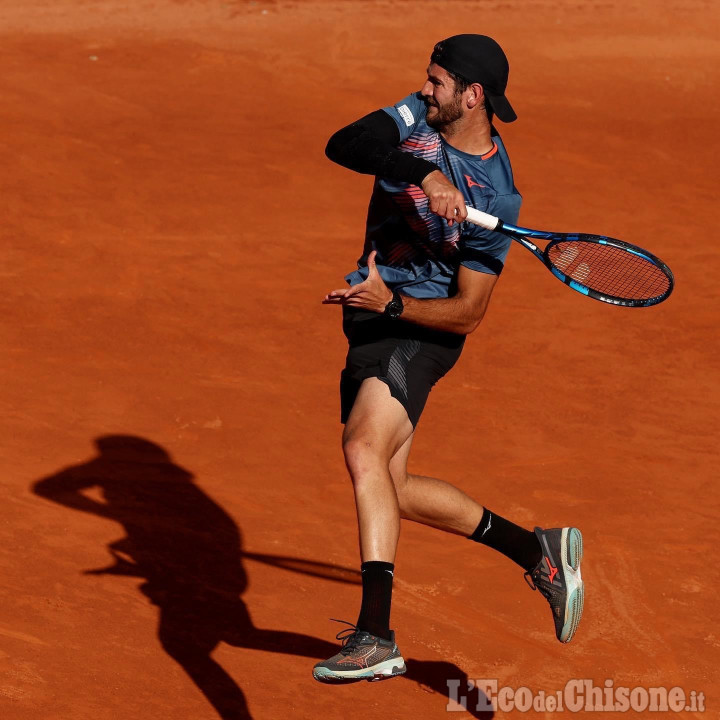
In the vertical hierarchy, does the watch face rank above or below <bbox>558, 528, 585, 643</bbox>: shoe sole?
above

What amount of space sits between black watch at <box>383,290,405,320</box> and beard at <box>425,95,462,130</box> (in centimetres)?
83

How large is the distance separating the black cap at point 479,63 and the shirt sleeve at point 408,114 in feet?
0.72

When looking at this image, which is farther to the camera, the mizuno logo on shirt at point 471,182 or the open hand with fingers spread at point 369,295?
the mizuno logo on shirt at point 471,182

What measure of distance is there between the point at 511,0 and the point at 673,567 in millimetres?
12732

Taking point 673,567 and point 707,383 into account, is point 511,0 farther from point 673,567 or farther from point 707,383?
point 673,567

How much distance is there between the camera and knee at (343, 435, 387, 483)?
18.3 ft

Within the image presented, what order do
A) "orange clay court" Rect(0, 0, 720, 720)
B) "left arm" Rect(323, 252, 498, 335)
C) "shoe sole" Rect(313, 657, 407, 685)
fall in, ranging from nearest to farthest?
1. "shoe sole" Rect(313, 657, 407, 685)
2. "left arm" Rect(323, 252, 498, 335)
3. "orange clay court" Rect(0, 0, 720, 720)

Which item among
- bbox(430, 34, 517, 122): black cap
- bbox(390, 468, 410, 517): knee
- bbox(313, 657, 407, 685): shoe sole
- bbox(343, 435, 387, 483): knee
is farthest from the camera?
bbox(390, 468, 410, 517): knee

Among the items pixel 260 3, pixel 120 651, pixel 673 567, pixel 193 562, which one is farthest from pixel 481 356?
pixel 260 3

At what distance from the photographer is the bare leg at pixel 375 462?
5.50 metres

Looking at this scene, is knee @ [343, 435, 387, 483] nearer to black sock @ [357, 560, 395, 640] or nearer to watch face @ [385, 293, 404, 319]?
black sock @ [357, 560, 395, 640]

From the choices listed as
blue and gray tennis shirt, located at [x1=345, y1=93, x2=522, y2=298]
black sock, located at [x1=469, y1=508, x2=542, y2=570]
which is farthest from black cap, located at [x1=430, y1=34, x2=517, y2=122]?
black sock, located at [x1=469, y1=508, x2=542, y2=570]

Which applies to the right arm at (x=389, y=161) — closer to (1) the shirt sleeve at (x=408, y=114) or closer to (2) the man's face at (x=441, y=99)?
(1) the shirt sleeve at (x=408, y=114)

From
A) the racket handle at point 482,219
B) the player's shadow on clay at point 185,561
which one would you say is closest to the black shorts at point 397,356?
the racket handle at point 482,219
